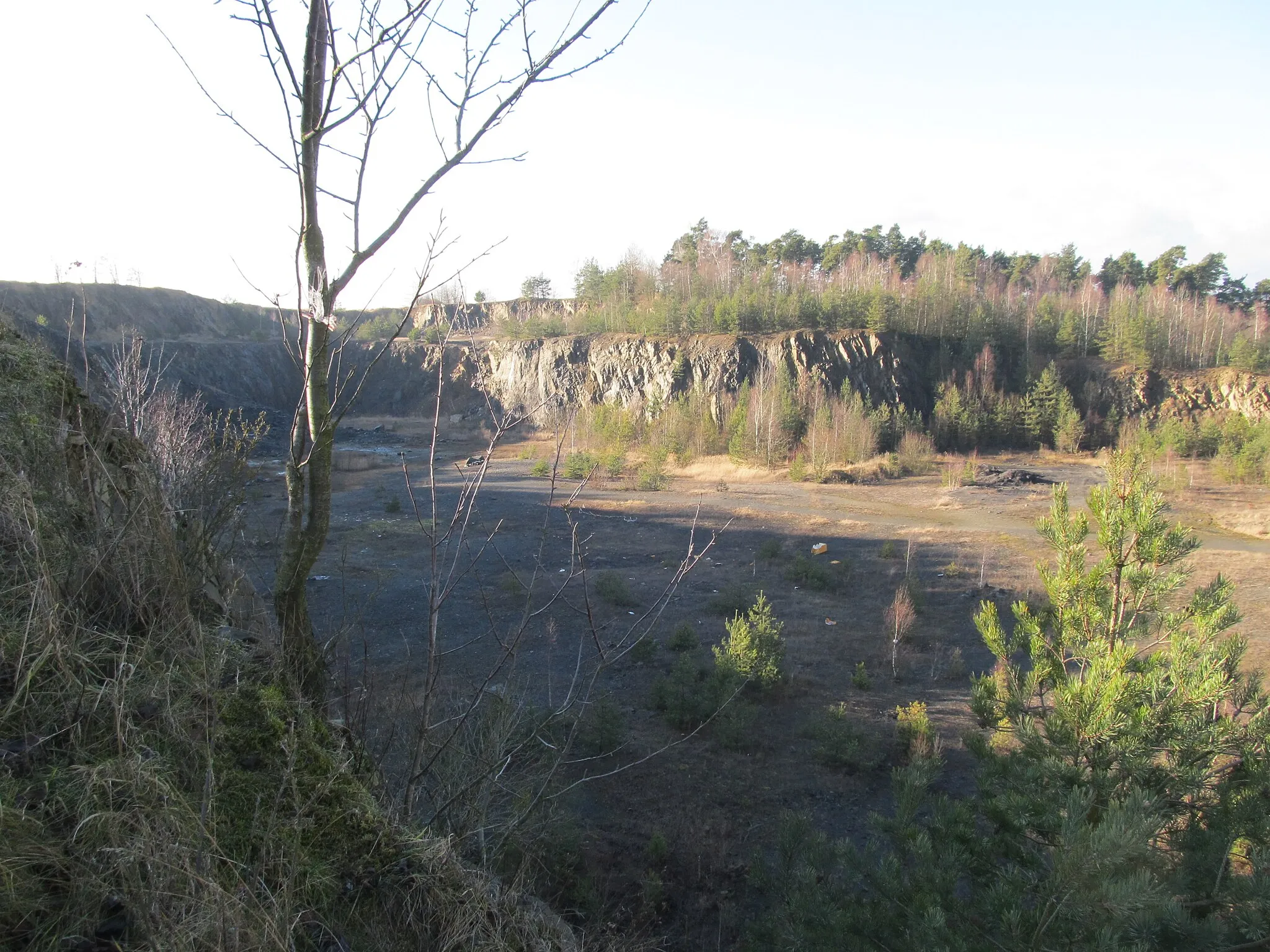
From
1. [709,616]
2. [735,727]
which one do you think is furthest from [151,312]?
[735,727]

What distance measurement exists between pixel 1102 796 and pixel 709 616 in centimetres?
1036

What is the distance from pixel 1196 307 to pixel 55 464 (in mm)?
73154

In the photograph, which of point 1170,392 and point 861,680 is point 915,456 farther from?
point 861,680

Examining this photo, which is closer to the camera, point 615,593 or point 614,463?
point 615,593

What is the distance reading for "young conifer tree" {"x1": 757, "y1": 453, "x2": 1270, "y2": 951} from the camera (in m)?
3.13

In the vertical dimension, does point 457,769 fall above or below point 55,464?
below

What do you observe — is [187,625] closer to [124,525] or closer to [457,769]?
[124,525]

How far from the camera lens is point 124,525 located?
2.54m

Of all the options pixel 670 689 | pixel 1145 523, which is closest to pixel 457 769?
pixel 1145 523

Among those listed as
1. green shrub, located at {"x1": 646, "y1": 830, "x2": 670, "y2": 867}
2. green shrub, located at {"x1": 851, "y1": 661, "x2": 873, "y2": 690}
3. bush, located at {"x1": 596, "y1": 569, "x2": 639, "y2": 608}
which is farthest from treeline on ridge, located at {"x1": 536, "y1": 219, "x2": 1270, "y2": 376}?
green shrub, located at {"x1": 646, "y1": 830, "x2": 670, "y2": 867}

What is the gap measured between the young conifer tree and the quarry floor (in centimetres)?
214

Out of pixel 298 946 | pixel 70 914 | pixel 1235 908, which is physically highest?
pixel 70 914

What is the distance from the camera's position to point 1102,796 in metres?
4.00

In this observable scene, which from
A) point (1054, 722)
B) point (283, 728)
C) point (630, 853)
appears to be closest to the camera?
point (283, 728)
